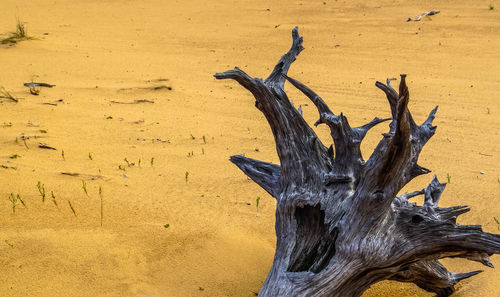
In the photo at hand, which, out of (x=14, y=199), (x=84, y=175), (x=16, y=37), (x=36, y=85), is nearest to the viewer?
(x=14, y=199)

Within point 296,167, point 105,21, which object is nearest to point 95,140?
point 296,167

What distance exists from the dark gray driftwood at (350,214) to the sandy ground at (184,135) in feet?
2.41

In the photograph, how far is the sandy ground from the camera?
12.3 feet

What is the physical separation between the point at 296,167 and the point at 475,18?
1140cm

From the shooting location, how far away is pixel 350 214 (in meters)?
2.80

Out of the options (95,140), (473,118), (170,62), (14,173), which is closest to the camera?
(14,173)

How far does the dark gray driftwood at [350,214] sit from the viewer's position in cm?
272

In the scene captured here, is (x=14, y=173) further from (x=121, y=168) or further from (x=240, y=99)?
(x=240, y=99)

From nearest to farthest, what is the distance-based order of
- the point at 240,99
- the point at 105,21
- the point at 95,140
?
the point at 95,140 → the point at 240,99 → the point at 105,21

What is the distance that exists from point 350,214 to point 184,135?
12.0 feet

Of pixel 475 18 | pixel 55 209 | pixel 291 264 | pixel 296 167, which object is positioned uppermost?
pixel 475 18

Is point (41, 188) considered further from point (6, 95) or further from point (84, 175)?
point (6, 95)

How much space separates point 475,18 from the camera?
42.7ft

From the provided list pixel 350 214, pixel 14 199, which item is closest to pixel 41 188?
pixel 14 199
